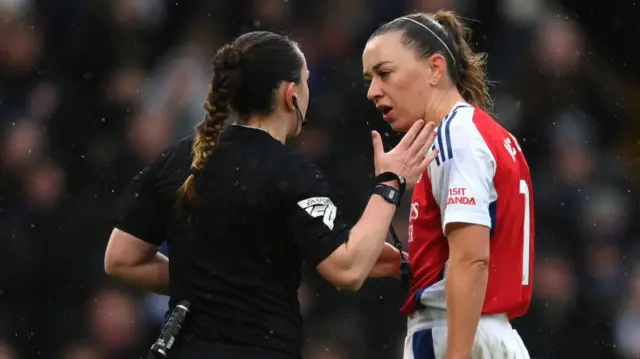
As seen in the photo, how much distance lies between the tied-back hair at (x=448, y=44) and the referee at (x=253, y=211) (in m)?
0.43

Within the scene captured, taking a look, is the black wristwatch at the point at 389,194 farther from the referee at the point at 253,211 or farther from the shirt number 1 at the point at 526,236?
the shirt number 1 at the point at 526,236

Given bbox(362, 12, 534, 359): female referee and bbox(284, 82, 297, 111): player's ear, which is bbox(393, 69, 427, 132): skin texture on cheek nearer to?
bbox(362, 12, 534, 359): female referee

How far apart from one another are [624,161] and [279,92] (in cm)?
384

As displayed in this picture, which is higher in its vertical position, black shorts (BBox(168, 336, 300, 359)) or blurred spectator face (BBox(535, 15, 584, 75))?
black shorts (BBox(168, 336, 300, 359))

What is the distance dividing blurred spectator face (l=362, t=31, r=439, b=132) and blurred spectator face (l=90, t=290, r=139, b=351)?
3084 millimetres

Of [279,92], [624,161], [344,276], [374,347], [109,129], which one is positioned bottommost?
[374,347]

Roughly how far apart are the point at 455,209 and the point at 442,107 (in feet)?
1.66

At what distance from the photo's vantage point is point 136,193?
342 cm

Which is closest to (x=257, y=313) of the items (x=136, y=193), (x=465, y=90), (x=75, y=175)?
(x=136, y=193)

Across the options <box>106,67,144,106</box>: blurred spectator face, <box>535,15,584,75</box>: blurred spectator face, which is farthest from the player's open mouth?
<box>106,67,144,106</box>: blurred spectator face

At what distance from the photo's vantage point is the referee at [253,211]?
3.17 metres

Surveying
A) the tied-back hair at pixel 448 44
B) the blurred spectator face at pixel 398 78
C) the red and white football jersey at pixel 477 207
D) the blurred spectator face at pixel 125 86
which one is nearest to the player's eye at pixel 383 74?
the blurred spectator face at pixel 398 78

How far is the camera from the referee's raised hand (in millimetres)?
3293

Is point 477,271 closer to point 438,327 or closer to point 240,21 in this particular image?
point 438,327
